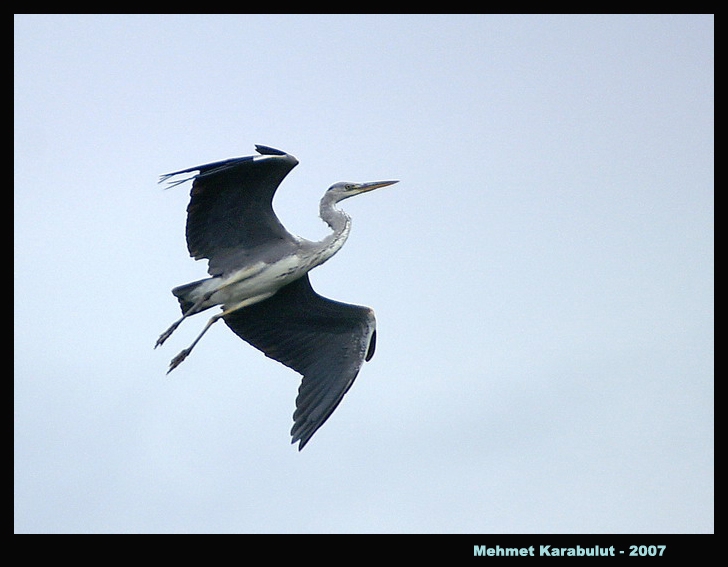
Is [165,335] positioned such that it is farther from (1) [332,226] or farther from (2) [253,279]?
(1) [332,226]

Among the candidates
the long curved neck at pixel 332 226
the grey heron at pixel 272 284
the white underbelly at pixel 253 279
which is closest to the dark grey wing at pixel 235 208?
the grey heron at pixel 272 284

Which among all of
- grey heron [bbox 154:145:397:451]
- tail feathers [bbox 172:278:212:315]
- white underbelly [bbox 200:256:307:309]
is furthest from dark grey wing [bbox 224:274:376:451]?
tail feathers [bbox 172:278:212:315]

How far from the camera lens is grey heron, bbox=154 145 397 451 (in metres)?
12.3

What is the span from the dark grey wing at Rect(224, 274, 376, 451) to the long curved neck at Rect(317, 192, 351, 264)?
2.10 feet

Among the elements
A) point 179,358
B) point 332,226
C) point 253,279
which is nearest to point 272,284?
point 253,279

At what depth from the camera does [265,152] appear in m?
12.1

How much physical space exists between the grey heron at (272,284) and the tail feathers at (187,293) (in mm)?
10

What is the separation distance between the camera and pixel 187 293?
12680 millimetres

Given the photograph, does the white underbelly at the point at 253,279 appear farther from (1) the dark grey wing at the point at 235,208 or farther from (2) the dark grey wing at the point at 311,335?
(2) the dark grey wing at the point at 311,335

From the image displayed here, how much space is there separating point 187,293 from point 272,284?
2.84ft

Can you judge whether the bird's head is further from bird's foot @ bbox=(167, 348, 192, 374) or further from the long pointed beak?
bird's foot @ bbox=(167, 348, 192, 374)
